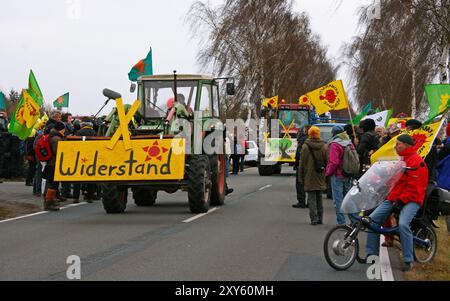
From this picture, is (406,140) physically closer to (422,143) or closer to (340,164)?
(422,143)

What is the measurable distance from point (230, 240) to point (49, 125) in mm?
6909

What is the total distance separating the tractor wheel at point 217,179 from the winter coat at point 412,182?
728 cm

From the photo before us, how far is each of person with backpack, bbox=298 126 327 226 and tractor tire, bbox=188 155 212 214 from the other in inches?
76.4

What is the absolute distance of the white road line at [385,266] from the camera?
28.2 feet

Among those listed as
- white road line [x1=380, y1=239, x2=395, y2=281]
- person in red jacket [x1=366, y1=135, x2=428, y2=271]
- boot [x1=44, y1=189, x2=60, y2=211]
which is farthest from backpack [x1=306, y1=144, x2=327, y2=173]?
boot [x1=44, y1=189, x2=60, y2=211]

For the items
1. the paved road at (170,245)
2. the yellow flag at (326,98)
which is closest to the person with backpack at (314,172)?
the paved road at (170,245)

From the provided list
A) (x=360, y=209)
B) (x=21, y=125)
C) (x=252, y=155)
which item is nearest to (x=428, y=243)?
(x=360, y=209)

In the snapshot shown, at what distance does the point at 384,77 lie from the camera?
48.7 m

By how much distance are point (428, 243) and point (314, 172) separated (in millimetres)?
4274

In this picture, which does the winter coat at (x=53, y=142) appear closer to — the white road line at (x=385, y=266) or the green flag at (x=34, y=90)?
the green flag at (x=34, y=90)

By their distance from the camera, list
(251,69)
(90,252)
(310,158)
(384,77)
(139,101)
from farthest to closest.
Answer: (251,69)
(384,77)
(139,101)
(310,158)
(90,252)

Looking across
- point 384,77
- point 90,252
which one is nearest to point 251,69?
point 384,77

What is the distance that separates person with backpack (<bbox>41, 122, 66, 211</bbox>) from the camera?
51.3 feet
